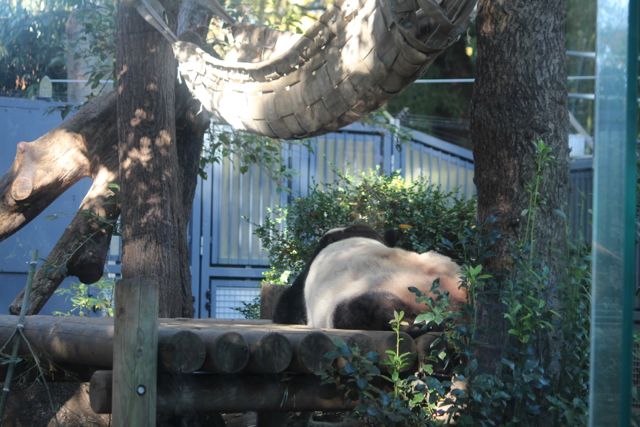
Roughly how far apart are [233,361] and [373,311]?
2.59 feet

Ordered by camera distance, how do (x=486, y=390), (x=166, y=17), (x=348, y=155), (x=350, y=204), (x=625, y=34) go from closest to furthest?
1. (x=625, y=34)
2. (x=486, y=390)
3. (x=166, y=17)
4. (x=350, y=204)
5. (x=348, y=155)

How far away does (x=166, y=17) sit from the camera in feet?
18.8

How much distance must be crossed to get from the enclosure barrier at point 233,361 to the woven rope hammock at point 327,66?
0.94 metres

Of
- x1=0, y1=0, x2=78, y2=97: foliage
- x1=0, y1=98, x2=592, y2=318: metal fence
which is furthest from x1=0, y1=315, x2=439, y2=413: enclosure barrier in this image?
x1=0, y1=98, x2=592, y2=318: metal fence

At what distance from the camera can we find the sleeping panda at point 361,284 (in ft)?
13.9

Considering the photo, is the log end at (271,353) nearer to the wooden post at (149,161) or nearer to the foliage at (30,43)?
the wooden post at (149,161)

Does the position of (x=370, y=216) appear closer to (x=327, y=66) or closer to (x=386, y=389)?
(x=327, y=66)

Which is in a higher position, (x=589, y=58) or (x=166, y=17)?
(x=166, y=17)

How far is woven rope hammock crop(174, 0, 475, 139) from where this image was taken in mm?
3248

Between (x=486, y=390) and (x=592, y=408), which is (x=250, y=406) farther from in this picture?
(x=592, y=408)

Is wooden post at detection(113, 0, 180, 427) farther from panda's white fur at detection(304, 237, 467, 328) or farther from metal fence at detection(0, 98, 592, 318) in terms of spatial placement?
metal fence at detection(0, 98, 592, 318)

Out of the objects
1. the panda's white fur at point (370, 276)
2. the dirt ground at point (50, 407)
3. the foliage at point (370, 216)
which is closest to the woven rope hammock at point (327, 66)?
the panda's white fur at point (370, 276)

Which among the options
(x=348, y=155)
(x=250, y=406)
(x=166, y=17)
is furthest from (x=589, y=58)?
(x=348, y=155)

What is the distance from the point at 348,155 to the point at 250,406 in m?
6.09
